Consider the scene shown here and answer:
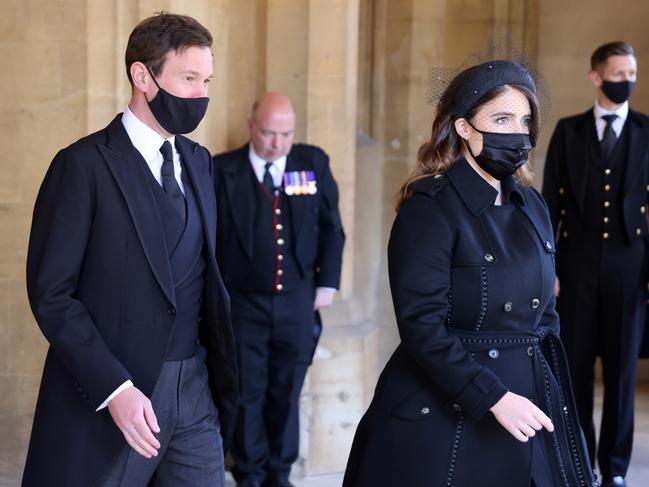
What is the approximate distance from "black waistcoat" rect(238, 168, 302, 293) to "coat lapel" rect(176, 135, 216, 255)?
6.64 feet

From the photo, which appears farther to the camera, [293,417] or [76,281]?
[293,417]

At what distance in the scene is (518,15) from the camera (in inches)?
314

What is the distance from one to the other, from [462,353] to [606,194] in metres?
2.66

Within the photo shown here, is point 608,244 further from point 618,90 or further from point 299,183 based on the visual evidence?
point 299,183

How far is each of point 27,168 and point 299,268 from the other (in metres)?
1.22

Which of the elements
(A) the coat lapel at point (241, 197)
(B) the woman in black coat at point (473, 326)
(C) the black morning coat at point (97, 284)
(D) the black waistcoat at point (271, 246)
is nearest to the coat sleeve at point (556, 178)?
(D) the black waistcoat at point (271, 246)

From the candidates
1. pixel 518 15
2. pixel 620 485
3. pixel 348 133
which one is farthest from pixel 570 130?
pixel 518 15

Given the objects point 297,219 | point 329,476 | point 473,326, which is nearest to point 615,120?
point 297,219

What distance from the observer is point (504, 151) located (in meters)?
3.15

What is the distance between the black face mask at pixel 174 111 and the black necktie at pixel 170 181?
5 centimetres

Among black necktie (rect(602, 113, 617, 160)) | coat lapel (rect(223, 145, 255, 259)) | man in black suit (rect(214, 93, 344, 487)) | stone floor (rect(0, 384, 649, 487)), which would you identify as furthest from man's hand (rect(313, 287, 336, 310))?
black necktie (rect(602, 113, 617, 160))

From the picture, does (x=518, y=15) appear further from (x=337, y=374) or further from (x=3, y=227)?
(x=3, y=227)

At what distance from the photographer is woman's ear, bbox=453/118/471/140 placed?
320 cm

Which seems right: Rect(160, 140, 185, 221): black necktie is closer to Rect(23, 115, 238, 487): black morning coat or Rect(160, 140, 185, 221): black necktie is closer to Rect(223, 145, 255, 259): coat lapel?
Rect(23, 115, 238, 487): black morning coat
